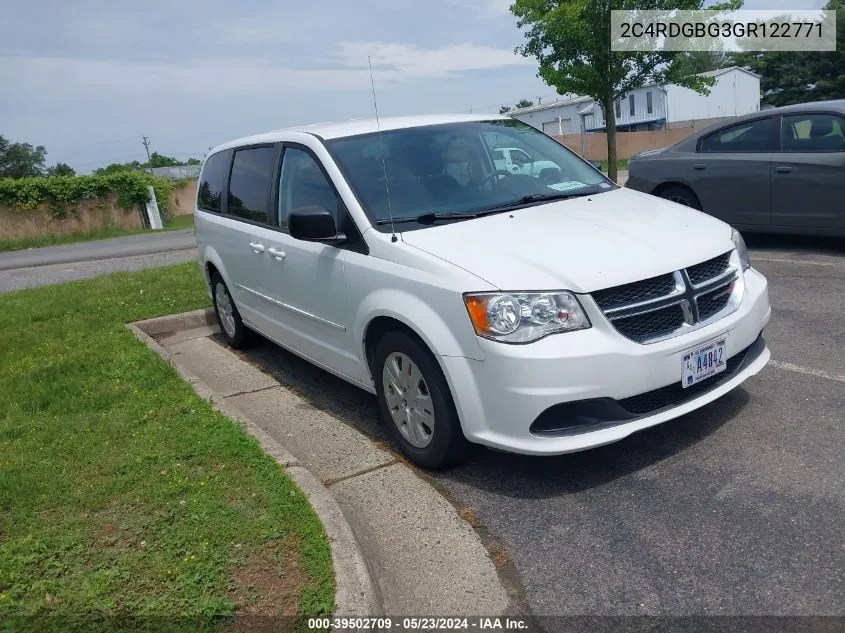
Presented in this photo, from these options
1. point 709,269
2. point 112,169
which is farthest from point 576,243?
point 112,169

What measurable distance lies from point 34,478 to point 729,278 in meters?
3.80

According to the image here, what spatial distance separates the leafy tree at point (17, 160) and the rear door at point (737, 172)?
3030 inches

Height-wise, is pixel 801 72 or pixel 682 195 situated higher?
pixel 801 72

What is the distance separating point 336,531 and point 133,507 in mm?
1102

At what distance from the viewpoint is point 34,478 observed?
4133 millimetres

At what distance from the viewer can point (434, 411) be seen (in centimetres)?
387

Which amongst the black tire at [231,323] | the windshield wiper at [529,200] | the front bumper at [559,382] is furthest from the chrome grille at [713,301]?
the black tire at [231,323]

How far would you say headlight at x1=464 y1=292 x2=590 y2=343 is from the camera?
3512 millimetres

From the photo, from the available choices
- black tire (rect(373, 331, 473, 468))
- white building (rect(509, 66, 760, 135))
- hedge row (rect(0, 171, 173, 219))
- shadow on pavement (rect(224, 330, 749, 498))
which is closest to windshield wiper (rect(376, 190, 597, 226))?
black tire (rect(373, 331, 473, 468))

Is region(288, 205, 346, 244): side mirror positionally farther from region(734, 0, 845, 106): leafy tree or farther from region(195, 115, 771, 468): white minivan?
region(734, 0, 845, 106): leafy tree

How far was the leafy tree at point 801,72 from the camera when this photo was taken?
5244 cm

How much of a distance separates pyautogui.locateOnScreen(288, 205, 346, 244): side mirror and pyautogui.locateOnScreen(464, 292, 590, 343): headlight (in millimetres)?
1251

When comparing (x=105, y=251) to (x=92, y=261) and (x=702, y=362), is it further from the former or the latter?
(x=702, y=362)

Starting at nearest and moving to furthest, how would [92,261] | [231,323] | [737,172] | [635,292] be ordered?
[635,292] < [231,323] < [737,172] < [92,261]
